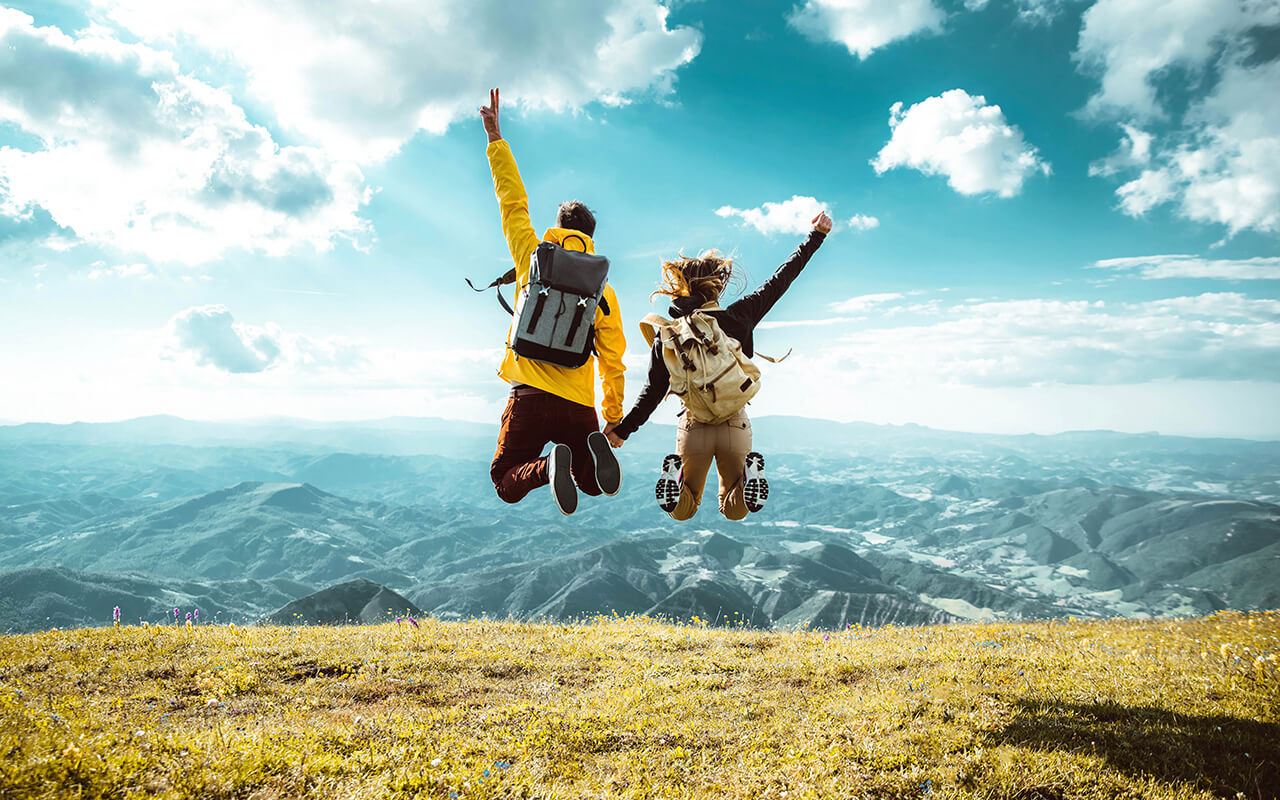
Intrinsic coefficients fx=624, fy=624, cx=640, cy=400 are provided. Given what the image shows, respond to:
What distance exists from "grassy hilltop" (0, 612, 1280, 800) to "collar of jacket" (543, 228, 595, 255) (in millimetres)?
5712

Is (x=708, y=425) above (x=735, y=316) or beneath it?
beneath

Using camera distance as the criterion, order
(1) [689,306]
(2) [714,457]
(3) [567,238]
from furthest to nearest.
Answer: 1. (2) [714,457]
2. (1) [689,306]
3. (3) [567,238]

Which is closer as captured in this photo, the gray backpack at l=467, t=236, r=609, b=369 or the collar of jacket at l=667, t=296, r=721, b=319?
the gray backpack at l=467, t=236, r=609, b=369

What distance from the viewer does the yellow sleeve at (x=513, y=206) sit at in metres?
7.58

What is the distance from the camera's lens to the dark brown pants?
764 centimetres

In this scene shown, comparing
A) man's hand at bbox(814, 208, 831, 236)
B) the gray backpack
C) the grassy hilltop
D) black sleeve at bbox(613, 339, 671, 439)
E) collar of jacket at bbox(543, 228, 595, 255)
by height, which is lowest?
the grassy hilltop

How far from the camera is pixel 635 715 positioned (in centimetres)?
800

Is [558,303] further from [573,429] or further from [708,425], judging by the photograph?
[708,425]

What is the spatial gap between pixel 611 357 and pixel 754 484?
2506mm

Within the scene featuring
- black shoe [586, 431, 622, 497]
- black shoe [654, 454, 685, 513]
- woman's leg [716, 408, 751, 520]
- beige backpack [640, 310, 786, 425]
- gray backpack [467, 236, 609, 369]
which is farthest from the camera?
woman's leg [716, 408, 751, 520]

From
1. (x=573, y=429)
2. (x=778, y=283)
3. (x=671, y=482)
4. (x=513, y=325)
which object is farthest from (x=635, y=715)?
→ (x=778, y=283)

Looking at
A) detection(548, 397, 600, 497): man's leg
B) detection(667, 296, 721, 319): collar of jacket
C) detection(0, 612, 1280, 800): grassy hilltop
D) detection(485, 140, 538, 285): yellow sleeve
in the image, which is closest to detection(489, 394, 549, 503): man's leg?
detection(548, 397, 600, 497): man's leg

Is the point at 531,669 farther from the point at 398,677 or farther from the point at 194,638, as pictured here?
the point at 194,638

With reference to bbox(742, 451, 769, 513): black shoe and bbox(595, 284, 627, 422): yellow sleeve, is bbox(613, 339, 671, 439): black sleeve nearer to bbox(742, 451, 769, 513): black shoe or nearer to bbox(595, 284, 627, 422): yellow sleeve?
bbox(595, 284, 627, 422): yellow sleeve
